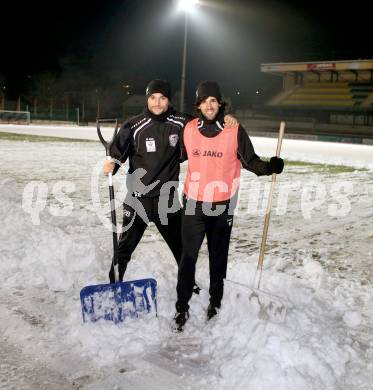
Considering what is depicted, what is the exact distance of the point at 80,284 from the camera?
435cm

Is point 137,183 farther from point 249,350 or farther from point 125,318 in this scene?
point 249,350

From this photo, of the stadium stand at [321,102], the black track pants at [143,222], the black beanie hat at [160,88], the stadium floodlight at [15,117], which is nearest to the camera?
the black beanie hat at [160,88]

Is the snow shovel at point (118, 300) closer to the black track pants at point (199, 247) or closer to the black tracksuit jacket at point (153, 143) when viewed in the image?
the black track pants at point (199, 247)

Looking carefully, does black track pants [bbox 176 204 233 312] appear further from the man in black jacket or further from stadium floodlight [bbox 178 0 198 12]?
stadium floodlight [bbox 178 0 198 12]

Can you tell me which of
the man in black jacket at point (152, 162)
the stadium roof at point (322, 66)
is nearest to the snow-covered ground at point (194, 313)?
the man in black jacket at point (152, 162)

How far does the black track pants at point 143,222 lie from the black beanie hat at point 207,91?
871mm

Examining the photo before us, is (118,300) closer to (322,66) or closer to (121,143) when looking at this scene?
(121,143)

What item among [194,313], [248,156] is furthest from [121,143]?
[194,313]

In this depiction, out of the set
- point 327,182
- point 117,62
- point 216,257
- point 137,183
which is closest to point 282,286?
point 216,257

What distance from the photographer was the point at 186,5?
77.9ft

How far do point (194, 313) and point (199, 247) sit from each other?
569mm

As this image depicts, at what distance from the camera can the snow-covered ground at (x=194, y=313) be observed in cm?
287

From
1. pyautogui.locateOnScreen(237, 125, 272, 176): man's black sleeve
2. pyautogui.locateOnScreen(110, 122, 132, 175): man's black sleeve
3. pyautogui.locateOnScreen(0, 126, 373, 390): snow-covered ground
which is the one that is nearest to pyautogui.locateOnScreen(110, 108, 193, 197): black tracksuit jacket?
pyautogui.locateOnScreen(110, 122, 132, 175): man's black sleeve

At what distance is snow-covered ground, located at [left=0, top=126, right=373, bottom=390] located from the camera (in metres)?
2.87
